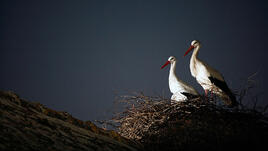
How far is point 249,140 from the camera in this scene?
3.64 ft

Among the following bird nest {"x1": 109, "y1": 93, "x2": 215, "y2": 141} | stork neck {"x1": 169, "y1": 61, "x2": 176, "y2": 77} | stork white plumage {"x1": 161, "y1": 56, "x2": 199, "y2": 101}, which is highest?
stork neck {"x1": 169, "y1": 61, "x2": 176, "y2": 77}

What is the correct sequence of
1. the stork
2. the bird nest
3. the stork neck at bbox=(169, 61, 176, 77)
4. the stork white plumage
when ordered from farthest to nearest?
the stork neck at bbox=(169, 61, 176, 77) < the stork < the stork white plumage < the bird nest

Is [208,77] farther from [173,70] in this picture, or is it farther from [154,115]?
[154,115]

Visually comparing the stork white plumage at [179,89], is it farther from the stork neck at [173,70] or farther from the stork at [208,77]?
the stork at [208,77]

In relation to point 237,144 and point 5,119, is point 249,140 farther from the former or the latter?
point 5,119

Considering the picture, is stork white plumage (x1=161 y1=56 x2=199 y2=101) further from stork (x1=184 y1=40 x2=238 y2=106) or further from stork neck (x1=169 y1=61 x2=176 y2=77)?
stork (x1=184 y1=40 x2=238 y2=106)

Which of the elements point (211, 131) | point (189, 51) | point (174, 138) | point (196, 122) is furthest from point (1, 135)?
point (189, 51)

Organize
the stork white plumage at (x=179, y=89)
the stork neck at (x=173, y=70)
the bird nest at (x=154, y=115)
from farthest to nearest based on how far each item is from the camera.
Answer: the stork neck at (x=173, y=70) → the stork white plumage at (x=179, y=89) → the bird nest at (x=154, y=115)

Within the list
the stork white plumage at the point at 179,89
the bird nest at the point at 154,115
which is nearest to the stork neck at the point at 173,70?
the stork white plumage at the point at 179,89

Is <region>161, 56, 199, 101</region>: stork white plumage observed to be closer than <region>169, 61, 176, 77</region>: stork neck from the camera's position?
Yes

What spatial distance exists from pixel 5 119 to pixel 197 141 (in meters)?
1.01

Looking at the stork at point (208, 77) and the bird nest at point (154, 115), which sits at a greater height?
the stork at point (208, 77)

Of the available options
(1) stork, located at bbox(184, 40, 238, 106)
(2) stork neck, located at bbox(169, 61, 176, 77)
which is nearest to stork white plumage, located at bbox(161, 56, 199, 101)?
(2) stork neck, located at bbox(169, 61, 176, 77)

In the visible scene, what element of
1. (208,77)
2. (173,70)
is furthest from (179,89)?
(173,70)
